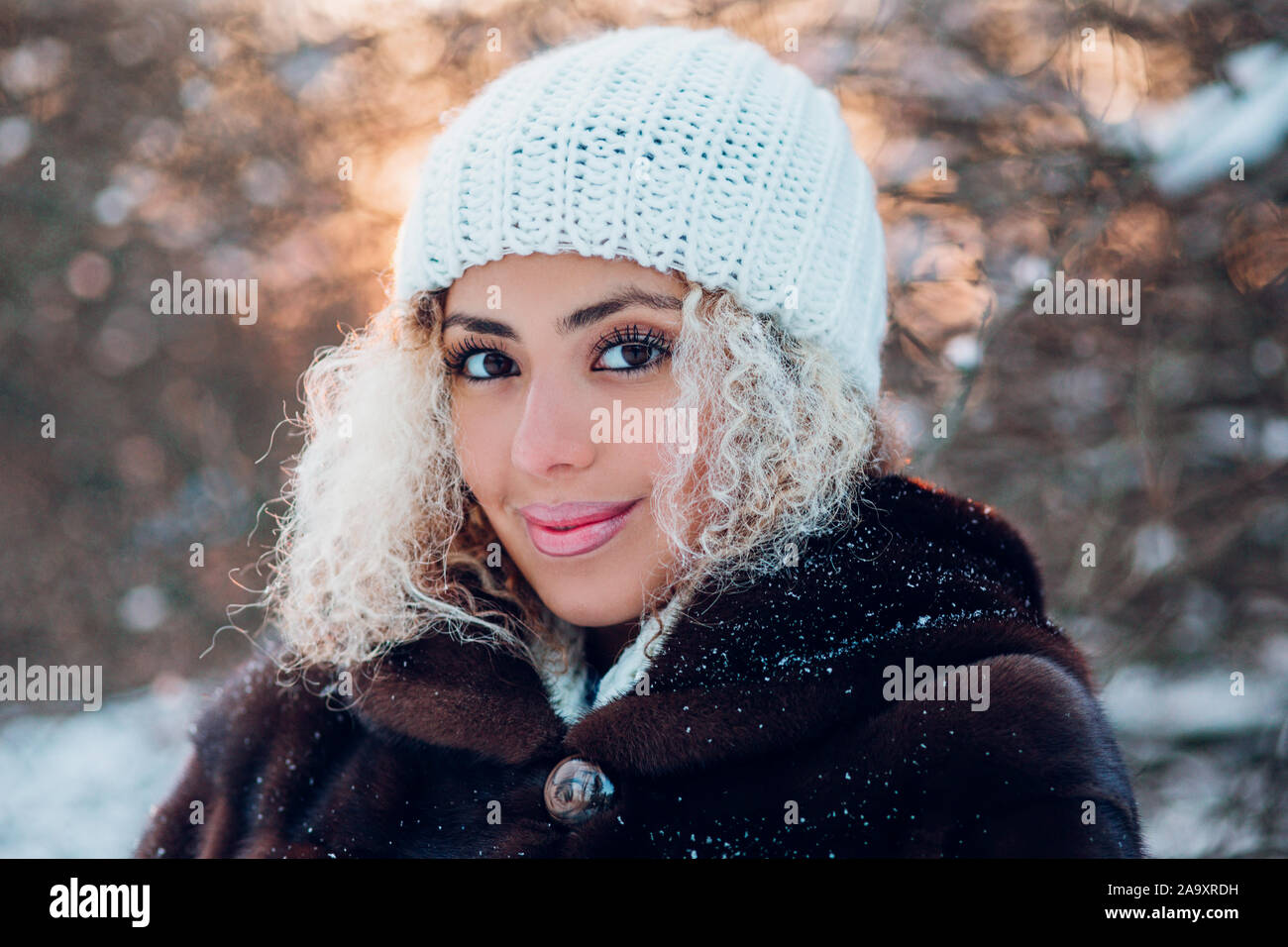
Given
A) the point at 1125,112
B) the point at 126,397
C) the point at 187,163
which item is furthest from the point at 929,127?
the point at 126,397

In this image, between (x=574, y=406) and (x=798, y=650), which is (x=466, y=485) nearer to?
(x=574, y=406)

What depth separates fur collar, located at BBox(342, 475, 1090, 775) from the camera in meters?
1.41

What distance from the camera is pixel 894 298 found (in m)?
3.41

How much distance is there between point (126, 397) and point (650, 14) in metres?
3.01

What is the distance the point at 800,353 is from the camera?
1660 millimetres

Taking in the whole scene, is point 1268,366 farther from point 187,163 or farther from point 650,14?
point 187,163

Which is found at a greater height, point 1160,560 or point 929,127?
point 929,127

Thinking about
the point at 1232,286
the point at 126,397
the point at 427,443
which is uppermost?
the point at 126,397

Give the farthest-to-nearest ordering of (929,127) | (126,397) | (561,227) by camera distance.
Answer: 1. (126,397)
2. (929,127)
3. (561,227)

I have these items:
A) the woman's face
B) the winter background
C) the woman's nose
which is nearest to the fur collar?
the woman's face

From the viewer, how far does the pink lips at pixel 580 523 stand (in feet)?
5.19

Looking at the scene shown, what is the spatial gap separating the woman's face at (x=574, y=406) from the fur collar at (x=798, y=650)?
6.3 inches

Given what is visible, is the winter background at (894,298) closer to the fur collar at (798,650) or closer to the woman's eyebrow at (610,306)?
the fur collar at (798,650)

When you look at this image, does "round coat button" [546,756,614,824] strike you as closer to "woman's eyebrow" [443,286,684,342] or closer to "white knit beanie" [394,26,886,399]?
"woman's eyebrow" [443,286,684,342]
